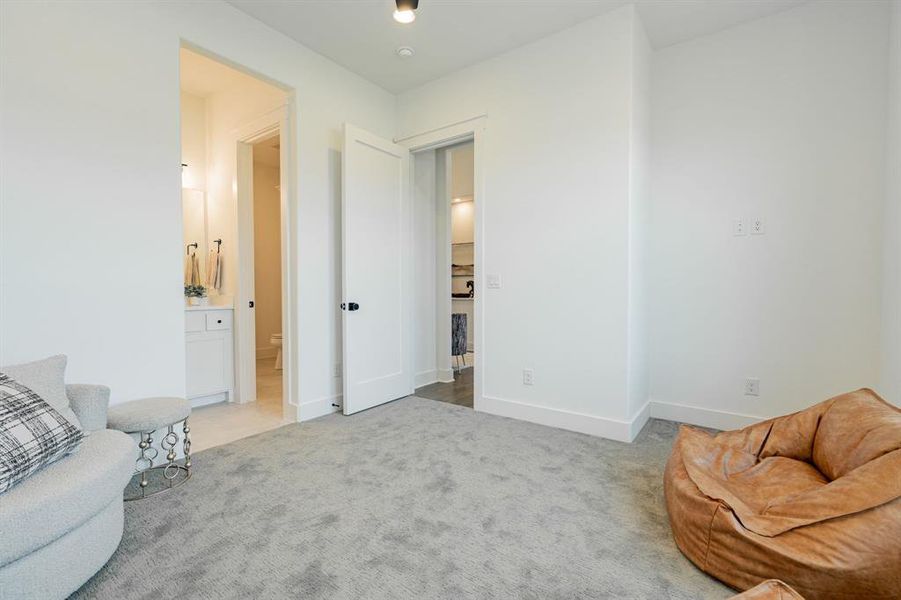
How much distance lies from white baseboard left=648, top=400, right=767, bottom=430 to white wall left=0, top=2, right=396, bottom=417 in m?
3.45

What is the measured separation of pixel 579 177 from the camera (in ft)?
9.76

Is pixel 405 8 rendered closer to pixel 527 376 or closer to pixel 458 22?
pixel 458 22

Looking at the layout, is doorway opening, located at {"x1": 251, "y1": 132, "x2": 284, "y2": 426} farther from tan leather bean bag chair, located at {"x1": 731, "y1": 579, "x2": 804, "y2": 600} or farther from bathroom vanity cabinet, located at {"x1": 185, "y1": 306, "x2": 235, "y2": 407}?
tan leather bean bag chair, located at {"x1": 731, "y1": 579, "x2": 804, "y2": 600}

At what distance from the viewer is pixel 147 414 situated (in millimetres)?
2076

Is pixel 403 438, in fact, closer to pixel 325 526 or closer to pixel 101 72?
pixel 325 526

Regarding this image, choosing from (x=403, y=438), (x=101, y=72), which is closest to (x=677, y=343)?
(x=403, y=438)

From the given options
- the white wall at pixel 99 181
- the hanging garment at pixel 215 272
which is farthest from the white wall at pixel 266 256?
the white wall at pixel 99 181

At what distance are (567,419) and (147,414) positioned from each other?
2603mm

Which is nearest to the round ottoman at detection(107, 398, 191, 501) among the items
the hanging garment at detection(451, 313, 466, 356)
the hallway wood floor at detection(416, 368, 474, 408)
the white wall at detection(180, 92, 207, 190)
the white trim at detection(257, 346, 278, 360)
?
the hallway wood floor at detection(416, 368, 474, 408)

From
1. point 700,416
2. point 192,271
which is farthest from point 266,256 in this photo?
point 700,416

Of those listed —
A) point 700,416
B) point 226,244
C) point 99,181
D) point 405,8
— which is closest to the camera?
point 99,181

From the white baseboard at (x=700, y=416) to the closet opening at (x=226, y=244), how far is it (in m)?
2.90

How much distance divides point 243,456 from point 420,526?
137 cm

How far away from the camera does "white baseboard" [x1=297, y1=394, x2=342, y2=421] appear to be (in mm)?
3221
